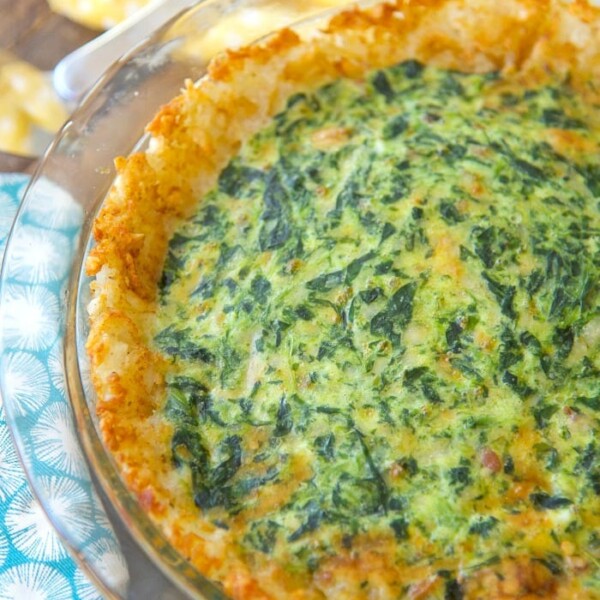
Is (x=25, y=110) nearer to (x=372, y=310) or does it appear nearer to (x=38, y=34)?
(x=38, y=34)

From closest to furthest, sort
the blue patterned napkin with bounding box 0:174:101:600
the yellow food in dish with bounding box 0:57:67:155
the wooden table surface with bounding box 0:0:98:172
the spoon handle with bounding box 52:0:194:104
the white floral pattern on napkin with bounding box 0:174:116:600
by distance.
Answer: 1. the white floral pattern on napkin with bounding box 0:174:116:600
2. the blue patterned napkin with bounding box 0:174:101:600
3. the spoon handle with bounding box 52:0:194:104
4. the yellow food in dish with bounding box 0:57:67:155
5. the wooden table surface with bounding box 0:0:98:172

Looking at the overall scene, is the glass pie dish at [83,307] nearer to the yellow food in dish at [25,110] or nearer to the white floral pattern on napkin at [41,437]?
the white floral pattern on napkin at [41,437]

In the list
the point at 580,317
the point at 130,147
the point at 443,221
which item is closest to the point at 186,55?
the point at 130,147

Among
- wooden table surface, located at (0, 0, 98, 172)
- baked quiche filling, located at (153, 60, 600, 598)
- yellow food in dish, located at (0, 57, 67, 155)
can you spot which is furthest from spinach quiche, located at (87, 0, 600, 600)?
wooden table surface, located at (0, 0, 98, 172)

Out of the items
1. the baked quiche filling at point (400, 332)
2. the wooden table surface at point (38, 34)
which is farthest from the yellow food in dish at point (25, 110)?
the baked quiche filling at point (400, 332)

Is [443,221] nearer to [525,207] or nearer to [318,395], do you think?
[525,207]

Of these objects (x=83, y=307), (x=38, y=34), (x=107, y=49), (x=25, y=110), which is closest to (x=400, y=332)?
(x=83, y=307)

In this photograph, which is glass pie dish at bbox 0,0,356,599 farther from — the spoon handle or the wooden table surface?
the wooden table surface
